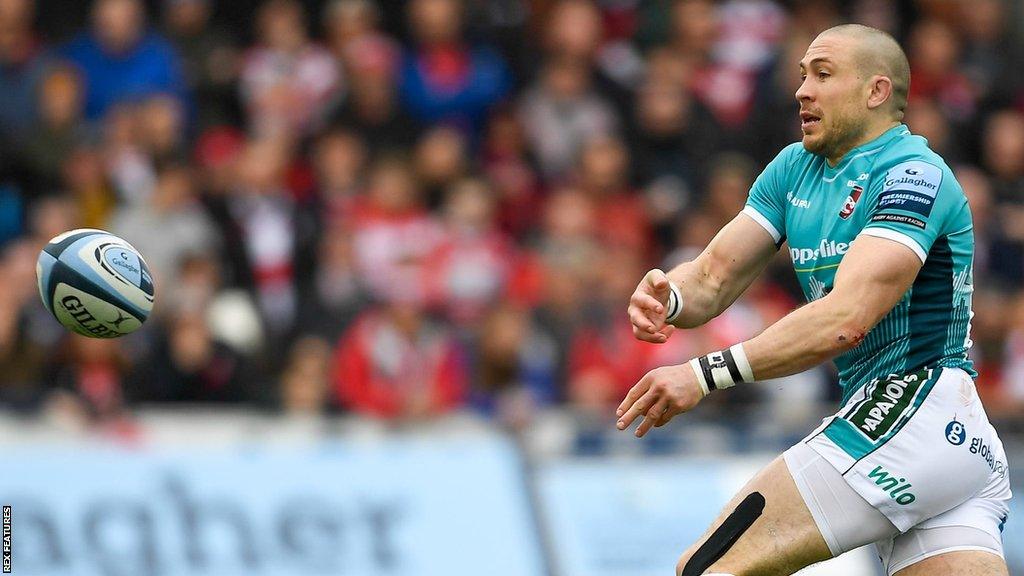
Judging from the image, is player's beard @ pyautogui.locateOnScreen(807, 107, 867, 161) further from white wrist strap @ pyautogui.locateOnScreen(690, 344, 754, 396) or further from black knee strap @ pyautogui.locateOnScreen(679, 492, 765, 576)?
black knee strap @ pyautogui.locateOnScreen(679, 492, 765, 576)

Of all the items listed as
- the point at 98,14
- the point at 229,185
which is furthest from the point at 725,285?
the point at 98,14

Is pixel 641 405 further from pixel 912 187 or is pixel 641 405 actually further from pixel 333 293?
pixel 333 293

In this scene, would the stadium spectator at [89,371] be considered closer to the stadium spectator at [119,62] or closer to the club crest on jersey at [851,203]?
the stadium spectator at [119,62]

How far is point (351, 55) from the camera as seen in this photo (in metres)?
15.0

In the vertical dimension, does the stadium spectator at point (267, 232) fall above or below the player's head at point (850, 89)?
above

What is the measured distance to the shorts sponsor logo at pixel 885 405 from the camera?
6211 mm

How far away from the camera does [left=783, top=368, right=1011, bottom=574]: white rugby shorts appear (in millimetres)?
6145

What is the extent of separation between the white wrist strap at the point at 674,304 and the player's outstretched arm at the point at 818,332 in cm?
80

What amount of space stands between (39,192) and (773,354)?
9.14m

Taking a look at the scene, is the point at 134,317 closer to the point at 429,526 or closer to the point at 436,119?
the point at 429,526

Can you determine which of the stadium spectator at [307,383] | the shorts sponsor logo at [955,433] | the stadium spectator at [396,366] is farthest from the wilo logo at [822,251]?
the stadium spectator at [307,383]

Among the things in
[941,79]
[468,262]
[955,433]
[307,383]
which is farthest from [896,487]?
[941,79]

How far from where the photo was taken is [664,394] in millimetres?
5805

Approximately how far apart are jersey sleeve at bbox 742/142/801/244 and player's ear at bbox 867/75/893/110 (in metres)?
0.51
